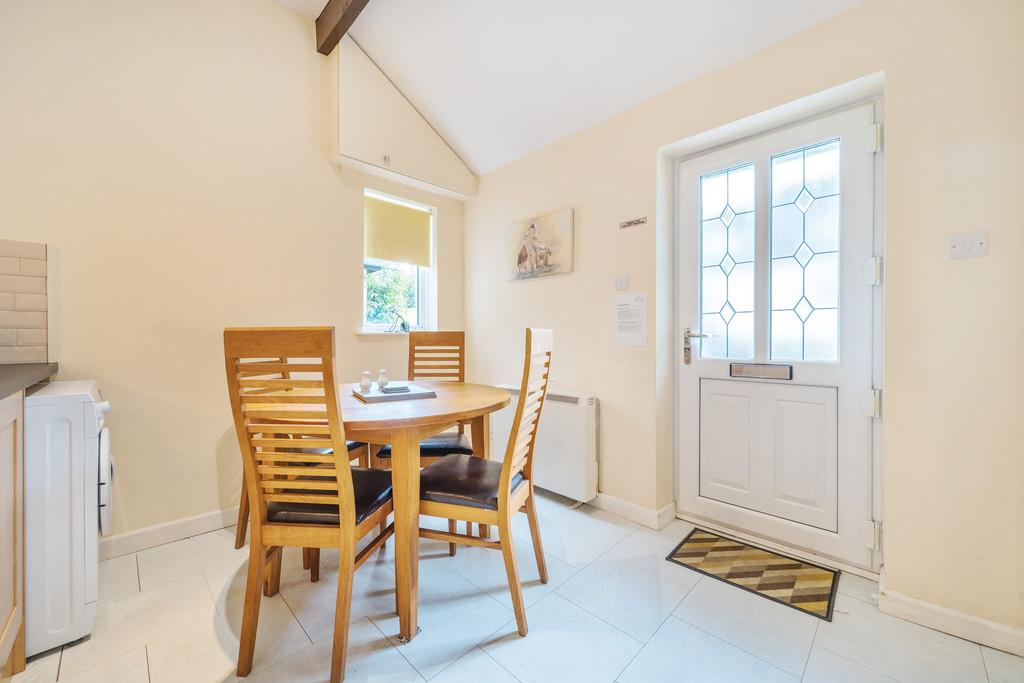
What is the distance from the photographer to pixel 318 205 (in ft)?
8.82

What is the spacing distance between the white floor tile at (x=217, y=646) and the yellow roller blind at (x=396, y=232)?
2289mm

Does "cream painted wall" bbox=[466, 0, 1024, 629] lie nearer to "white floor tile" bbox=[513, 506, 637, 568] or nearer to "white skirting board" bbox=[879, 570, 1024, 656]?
"white skirting board" bbox=[879, 570, 1024, 656]

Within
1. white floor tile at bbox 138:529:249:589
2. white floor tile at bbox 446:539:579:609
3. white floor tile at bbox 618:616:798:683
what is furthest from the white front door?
white floor tile at bbox 138:529:249:589

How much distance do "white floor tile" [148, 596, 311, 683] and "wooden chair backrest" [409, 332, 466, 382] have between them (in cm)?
140

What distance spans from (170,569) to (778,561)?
2.91 m

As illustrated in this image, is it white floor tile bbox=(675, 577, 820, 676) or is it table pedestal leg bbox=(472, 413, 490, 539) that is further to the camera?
table pedestal leg bbox=(472, 413, 490, 539)

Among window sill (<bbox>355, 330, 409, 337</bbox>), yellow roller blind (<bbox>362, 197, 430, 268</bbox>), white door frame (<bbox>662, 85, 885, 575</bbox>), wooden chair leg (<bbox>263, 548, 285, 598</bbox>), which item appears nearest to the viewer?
wooden chair leg (<bbox>263, 548, 285, 598</bbox>)

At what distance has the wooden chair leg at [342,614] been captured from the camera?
1237 mm

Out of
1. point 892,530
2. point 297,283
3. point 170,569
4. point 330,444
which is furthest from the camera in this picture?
point 297,283

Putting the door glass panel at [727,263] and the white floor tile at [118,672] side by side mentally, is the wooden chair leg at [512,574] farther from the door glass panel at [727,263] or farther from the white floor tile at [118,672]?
the door glass panel at [727,263]

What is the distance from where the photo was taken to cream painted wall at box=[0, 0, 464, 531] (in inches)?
74.0

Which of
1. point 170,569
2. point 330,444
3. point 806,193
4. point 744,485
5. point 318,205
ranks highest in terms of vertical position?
point 318,205

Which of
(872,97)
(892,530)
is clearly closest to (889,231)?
(872,97)

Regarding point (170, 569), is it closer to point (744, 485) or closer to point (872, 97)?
point (744, 485)
